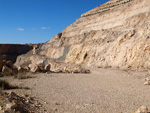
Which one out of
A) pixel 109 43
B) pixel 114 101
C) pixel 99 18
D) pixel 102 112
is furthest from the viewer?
pixel 99 18

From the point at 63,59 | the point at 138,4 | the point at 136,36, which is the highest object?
the point at 138,4

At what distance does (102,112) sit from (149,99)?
213 centimetres

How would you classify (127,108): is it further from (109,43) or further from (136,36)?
(109,43)

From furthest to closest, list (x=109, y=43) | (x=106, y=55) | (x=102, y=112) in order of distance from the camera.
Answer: (x=109, y=43)
(x=106, y=55)
(x=102, y=112)

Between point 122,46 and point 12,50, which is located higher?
point 12,50

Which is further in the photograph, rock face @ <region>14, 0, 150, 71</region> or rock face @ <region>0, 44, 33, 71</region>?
rock face @ <region>0, 44, 33, 71</region>

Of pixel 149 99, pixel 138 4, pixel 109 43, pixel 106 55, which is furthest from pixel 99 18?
pixel 149 99

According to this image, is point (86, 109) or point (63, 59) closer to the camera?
point (86, 109)

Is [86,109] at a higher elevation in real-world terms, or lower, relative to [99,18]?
lower

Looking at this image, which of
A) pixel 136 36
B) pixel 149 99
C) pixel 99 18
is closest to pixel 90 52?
pixel 136 36

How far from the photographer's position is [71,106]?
4133 mm

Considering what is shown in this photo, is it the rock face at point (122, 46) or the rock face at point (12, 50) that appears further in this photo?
the rock face at point (12, 50)

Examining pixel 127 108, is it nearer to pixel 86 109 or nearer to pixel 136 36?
pixel 86 109

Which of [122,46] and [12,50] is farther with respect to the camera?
[12,50]
